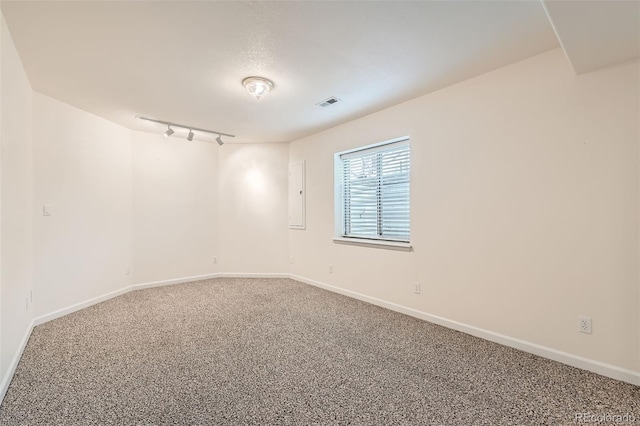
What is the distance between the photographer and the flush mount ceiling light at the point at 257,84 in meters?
2.77

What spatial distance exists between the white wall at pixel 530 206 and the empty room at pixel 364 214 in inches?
0.6

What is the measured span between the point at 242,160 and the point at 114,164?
1.92 meters

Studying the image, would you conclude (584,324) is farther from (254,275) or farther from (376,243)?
(254,275)

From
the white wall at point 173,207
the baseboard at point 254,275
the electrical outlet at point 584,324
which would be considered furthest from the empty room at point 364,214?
the baseboard at point 254,275

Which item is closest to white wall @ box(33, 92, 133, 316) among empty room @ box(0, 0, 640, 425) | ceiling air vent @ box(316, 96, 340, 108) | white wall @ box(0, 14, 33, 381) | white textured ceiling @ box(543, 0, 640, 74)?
empty room @ box(0, 0, 640, 425)

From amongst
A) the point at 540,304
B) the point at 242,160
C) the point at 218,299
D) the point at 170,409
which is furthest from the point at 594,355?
the point at 242,160

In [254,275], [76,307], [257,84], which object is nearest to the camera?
[257,84]

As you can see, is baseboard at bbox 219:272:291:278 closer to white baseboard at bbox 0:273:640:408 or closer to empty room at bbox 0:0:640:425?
white baseboard at bbox 0:273:640:408

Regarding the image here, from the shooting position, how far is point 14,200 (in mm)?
2328

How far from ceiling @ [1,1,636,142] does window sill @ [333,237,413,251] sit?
1.67 meters

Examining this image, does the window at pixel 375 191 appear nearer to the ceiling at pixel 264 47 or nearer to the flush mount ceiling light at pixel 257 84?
the ceiling at pixel 264 47

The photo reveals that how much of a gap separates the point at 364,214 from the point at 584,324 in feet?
8.33

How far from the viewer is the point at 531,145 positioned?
247 cm

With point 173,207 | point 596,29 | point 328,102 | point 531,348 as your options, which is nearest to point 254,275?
point 173,207
